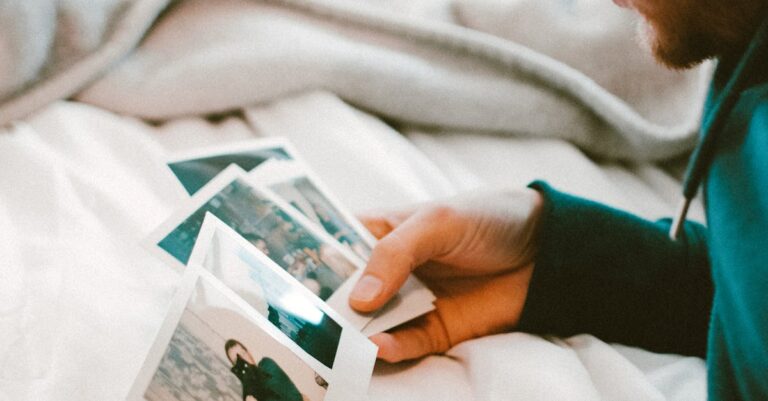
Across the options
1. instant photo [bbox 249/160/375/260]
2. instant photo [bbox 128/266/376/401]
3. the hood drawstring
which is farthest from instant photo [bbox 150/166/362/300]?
the hood drawstring

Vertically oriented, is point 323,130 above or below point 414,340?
above

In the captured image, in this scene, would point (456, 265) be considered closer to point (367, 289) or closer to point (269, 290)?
point (367, 289)

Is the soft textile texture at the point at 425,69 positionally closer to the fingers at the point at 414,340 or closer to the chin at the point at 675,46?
the chin at the point at 675,46

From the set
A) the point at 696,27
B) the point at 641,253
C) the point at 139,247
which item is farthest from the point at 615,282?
the point at 139,247

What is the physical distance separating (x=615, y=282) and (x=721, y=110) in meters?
0.22

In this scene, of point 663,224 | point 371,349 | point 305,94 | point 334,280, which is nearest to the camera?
point 371,349

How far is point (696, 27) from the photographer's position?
28.0 inches

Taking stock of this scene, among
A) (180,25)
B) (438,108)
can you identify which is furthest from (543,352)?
(180,25)

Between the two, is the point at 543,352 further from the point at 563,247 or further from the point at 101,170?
the point at 101,170

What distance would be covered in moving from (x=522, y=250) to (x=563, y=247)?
Answer: 60 mm

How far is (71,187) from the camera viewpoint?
73 centimetres

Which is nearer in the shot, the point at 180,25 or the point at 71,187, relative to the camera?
the point at 71,187

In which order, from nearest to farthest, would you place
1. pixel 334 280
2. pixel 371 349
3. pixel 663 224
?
pixel 371 349, pixel 334 280, pixel 663 224

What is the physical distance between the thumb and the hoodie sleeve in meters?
0.12
